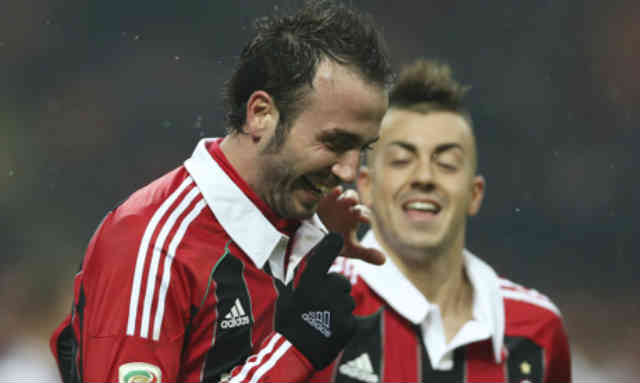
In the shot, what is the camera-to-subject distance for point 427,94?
2.78 metres

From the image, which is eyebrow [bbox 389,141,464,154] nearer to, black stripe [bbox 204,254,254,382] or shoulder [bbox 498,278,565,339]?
shoulder [bbox 498,278,565,339]

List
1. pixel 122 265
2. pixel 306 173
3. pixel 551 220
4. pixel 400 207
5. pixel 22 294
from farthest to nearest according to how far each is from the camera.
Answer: pixel 551 220
pixel 22 294
pixel 400 207
pixel 306 173
pixel 122 265

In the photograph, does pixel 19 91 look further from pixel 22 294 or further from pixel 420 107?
pixel 420 107

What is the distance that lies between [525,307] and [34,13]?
3.12 meters

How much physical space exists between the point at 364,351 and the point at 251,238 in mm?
1096

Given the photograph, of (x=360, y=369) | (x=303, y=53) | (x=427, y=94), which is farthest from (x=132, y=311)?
(x=427, y=94)

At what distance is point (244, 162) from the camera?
164 centimetres

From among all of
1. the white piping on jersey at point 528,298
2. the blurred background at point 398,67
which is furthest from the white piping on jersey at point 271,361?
the blurred background at point 398,67

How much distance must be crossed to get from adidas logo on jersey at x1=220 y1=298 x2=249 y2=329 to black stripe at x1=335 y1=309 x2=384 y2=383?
1016 mm

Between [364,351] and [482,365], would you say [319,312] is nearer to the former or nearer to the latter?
[364,351]

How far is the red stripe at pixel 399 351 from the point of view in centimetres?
255

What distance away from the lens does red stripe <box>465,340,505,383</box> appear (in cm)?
258

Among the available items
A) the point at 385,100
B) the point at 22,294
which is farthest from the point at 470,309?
the point at 22,294

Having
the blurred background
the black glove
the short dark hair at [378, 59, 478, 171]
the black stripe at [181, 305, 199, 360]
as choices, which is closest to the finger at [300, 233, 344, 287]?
the black glove
